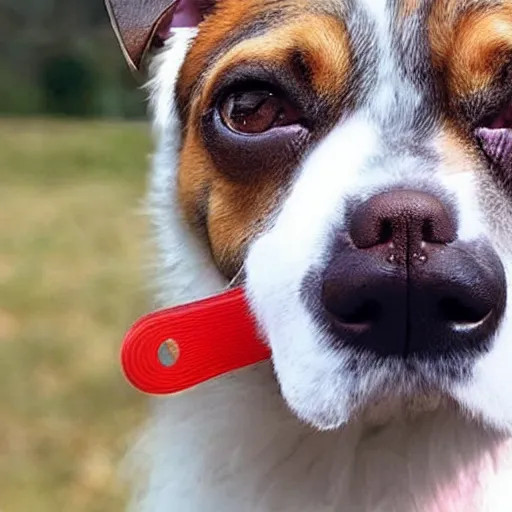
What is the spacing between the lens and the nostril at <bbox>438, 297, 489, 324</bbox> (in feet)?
6.46

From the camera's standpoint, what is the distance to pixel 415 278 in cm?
197

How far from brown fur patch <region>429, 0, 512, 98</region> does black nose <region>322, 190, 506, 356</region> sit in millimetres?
305

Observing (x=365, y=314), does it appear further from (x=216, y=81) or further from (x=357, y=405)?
(x=216, y=81)

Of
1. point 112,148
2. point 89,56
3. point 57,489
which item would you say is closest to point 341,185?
point 57,489

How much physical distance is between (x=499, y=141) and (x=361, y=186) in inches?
12.2

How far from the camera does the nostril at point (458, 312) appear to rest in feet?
6.46

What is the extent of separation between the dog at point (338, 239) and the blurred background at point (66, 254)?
40 centimetres

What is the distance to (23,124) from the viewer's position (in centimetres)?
1511

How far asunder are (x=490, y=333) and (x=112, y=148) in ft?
36.8

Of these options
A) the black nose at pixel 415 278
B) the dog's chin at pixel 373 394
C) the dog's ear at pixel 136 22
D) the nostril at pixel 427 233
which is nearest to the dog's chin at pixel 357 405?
the dog's chin at pixel 373 394

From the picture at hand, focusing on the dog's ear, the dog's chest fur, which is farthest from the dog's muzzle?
the dog's ear

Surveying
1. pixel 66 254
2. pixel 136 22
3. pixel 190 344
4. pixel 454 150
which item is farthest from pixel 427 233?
pixel 66 254

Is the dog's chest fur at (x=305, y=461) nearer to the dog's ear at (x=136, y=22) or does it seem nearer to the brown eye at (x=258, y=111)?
the brown eye at (x=258, y=111)

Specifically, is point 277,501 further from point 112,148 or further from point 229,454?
point 112,148
